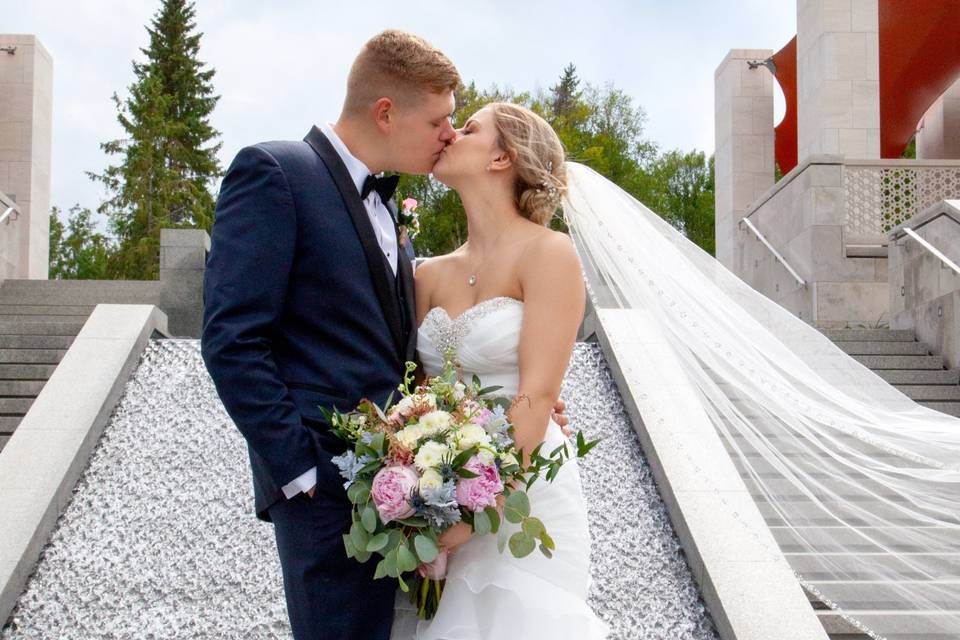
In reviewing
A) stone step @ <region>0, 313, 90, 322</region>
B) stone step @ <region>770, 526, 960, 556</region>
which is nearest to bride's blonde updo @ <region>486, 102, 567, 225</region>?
stone step @ <region>770, 526, 960, 556</region>

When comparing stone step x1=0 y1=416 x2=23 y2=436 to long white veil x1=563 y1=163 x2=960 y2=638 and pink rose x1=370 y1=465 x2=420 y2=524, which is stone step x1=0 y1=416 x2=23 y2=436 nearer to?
long white veil x1=563 y1=163 x2=960 y2=638

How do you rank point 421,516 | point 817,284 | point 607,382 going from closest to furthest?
point 421,516, point 607,382, point 817,284

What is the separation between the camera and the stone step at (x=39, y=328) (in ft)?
32.8

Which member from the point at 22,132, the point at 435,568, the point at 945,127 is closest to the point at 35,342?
the point at 435,568

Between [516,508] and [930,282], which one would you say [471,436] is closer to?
[516,508]

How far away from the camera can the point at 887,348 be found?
9.96 metres

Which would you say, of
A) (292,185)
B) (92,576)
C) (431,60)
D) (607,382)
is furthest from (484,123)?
(607,382)

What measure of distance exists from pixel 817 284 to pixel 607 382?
675 centimetres

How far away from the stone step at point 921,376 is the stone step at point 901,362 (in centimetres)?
21

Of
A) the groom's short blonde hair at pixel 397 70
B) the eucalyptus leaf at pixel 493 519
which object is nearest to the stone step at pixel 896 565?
the eucalyptus leaf at pixel 493 519

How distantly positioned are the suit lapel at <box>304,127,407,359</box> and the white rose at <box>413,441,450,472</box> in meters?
0.51

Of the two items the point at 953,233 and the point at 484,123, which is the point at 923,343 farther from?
the point at 484,123

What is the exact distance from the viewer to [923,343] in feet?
33.1

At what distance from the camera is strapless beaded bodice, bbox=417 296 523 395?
294 centimetres
